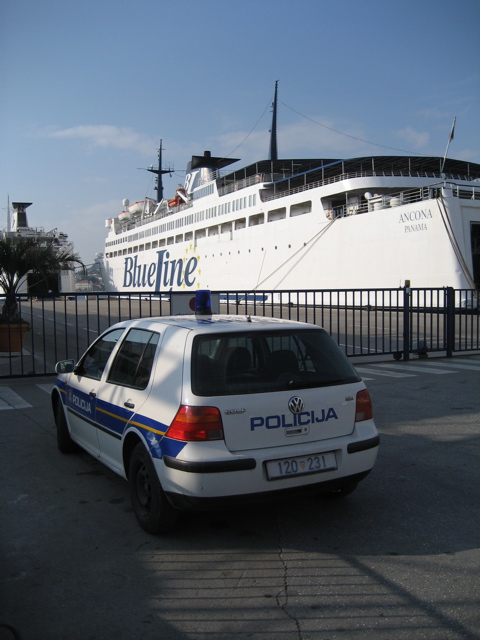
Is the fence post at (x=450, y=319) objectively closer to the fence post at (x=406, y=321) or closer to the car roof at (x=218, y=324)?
the fence post at (x=406, y=321)

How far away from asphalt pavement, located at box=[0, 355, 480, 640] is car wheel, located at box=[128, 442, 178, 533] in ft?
0.34

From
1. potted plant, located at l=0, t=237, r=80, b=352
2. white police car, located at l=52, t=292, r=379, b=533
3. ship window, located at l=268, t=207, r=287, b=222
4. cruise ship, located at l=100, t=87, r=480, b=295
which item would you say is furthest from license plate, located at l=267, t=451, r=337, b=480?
ship window, located at l=268, t=207, r=287, b=222

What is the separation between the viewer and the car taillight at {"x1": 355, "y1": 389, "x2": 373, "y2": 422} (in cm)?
376

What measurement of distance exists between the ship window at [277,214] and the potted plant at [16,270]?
23.8 meters

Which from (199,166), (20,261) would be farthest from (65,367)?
(199,166)

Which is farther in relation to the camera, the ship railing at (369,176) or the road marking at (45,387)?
the ship railing at (369,176)

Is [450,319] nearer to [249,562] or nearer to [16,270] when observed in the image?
[249,562]

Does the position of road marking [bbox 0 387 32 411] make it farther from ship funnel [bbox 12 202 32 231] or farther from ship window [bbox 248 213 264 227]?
ship funnel [bbox 12 202 32 231]

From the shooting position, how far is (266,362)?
362 cm

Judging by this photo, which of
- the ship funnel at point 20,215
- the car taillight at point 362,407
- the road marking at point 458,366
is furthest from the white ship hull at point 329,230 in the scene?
the ship funnel at point 20,215

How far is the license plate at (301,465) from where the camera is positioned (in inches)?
130

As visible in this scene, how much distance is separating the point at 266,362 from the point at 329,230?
2787 cm

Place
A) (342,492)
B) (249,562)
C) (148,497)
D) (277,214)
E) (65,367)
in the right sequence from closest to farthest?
(249,562), (148,497), (342,492), (65,367), (277,214)

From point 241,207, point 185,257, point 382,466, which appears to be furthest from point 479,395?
point 185,257
